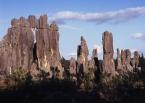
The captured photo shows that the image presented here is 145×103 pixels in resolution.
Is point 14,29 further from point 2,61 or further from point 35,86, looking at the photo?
point 35,86

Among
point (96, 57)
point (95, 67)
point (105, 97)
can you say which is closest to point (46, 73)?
point (95, 67)

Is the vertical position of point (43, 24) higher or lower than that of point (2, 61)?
higher

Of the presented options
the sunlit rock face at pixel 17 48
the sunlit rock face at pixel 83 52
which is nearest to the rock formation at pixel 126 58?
the sunlit rock face at pixel 83 52

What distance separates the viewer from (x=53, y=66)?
282 feet

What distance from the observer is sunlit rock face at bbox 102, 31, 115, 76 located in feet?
263

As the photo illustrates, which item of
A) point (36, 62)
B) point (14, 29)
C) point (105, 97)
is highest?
point (14, 29)

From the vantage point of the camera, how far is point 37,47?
88.3m

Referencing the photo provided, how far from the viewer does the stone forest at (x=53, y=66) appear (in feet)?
213

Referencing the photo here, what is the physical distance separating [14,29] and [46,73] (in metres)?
16.9

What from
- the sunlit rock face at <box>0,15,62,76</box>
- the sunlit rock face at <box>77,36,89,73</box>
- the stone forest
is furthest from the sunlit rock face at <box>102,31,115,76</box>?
the sunlit rock face at <box>0,15,62,76</box>

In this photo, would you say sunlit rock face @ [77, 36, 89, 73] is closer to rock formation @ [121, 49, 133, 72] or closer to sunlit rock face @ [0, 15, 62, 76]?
sunlit rock face @ [0, 15, 62, 76]

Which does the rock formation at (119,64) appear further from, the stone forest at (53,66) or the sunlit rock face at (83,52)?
the sunlit rock face at (83,52)

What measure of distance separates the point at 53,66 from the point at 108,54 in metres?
10.9

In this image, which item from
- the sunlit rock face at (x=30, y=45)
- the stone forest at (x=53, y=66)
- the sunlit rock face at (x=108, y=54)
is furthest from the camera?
the sunlit rock face at (x=30, y=45)
